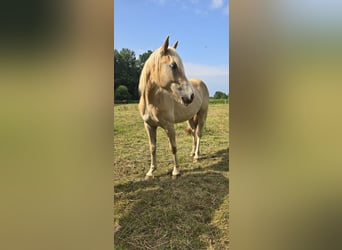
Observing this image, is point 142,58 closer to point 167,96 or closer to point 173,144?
point 167,96

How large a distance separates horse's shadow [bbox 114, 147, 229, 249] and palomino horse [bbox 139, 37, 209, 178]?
0.10 meters

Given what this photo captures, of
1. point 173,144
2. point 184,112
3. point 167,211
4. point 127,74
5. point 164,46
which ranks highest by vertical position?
point 164,46

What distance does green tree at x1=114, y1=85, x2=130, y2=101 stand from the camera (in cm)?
121

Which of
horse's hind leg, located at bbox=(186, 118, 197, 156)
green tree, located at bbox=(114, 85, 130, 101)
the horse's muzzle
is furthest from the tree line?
horse's hind leg, located at bbox=(186, 118, 197, 156)

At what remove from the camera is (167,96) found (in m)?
1.37

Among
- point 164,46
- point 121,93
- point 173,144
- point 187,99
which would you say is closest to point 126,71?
point 121,93

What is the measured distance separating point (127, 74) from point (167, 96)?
0.84 feet

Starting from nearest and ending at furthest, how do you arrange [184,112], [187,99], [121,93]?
[121,93], [187,99], [184,112]

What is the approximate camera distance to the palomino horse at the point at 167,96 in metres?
1.29

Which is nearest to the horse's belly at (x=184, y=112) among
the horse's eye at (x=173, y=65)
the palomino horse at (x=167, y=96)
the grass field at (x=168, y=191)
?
the palomino horse at (x=167, y=96)

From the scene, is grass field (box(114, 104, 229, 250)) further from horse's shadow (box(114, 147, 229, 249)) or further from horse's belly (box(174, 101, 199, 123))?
horse's belly (box(174, 101, 199, 123))
